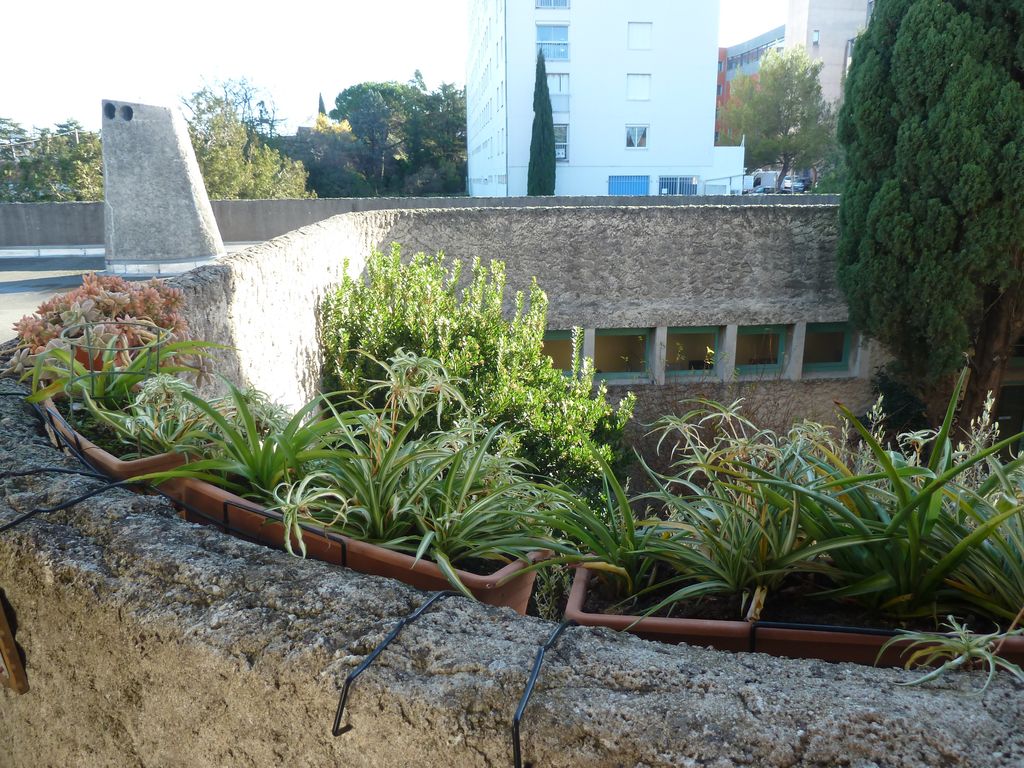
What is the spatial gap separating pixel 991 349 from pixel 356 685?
11573mm

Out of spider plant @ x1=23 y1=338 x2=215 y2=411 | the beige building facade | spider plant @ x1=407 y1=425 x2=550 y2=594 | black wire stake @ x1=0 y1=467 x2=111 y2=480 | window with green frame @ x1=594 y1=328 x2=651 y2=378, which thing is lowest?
window with green frame @ x1=594 y1=328 x2=651 y2=378

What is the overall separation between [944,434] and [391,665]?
108cm

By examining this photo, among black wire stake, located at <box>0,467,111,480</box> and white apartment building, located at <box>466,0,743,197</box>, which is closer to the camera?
black wire stake, located at <box>0,467,111,480</box>

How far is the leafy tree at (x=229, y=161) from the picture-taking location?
74.5 feet

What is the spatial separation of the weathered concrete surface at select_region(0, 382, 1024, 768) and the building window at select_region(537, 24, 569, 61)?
107 feet

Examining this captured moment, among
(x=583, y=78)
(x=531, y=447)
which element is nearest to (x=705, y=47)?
(x=583, y=78)

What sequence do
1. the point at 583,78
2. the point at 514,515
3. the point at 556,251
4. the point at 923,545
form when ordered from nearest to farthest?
the point at 923,545, the point at 514,515, the point at 556,251, the point at 583,78

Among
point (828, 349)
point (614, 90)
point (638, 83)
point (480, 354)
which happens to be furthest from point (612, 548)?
point (638, 83)

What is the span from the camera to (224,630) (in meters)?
1.16

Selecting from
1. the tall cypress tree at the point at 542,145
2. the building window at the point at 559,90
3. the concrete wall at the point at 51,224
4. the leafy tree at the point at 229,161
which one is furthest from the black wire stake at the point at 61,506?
the building window at the point at 559,90

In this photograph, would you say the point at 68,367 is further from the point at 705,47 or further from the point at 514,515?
the point at 705,47

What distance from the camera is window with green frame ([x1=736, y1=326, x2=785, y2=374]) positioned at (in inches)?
464

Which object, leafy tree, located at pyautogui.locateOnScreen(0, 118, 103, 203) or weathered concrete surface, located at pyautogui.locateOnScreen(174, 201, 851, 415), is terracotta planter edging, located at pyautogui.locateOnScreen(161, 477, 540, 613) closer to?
weathered concrete surface, located at pyautogui.locateOnScreen(174, 201, 851, 415)

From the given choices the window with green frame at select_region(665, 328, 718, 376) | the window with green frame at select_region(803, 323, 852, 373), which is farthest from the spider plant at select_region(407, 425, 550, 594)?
the window with green frame at select_region(803, 323, 852, 373)
